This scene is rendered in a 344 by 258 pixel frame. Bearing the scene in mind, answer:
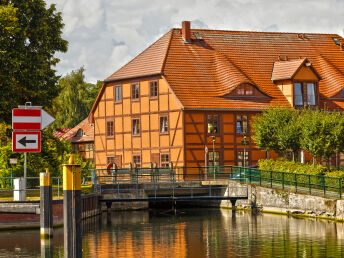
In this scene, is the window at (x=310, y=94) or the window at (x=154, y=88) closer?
the window at (x=154, y=88)

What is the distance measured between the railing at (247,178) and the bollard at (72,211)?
2126 cm

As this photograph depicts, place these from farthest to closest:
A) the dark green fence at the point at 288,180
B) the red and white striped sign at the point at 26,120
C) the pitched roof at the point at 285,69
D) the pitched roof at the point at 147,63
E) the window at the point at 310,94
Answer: the window at the point at 310,94, the pitched roof at the point at 285,69, the pitched roof at the point at 147,63, the dark green fence at the point at 288,180, the red and white striped sign at the point at 26,120

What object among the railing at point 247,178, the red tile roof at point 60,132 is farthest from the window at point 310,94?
the red tile roof at point 60,132

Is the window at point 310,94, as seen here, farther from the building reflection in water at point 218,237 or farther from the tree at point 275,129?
the building reflection in water at point 218,237

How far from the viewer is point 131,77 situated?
183 feet

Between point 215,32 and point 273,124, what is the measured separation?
13.9 m

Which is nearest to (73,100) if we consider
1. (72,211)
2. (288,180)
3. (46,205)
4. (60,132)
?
(60,132)

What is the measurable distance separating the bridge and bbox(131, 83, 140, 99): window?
903 cm

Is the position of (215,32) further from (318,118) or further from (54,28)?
(54,28)

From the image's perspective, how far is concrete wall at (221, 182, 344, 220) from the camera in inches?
1384

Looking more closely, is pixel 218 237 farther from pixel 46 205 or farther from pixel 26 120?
pixel 26 120

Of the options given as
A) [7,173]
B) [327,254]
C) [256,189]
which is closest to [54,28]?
[7,173]

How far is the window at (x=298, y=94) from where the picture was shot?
183 ft

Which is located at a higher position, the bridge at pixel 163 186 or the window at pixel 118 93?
the window at pixel 118 93
